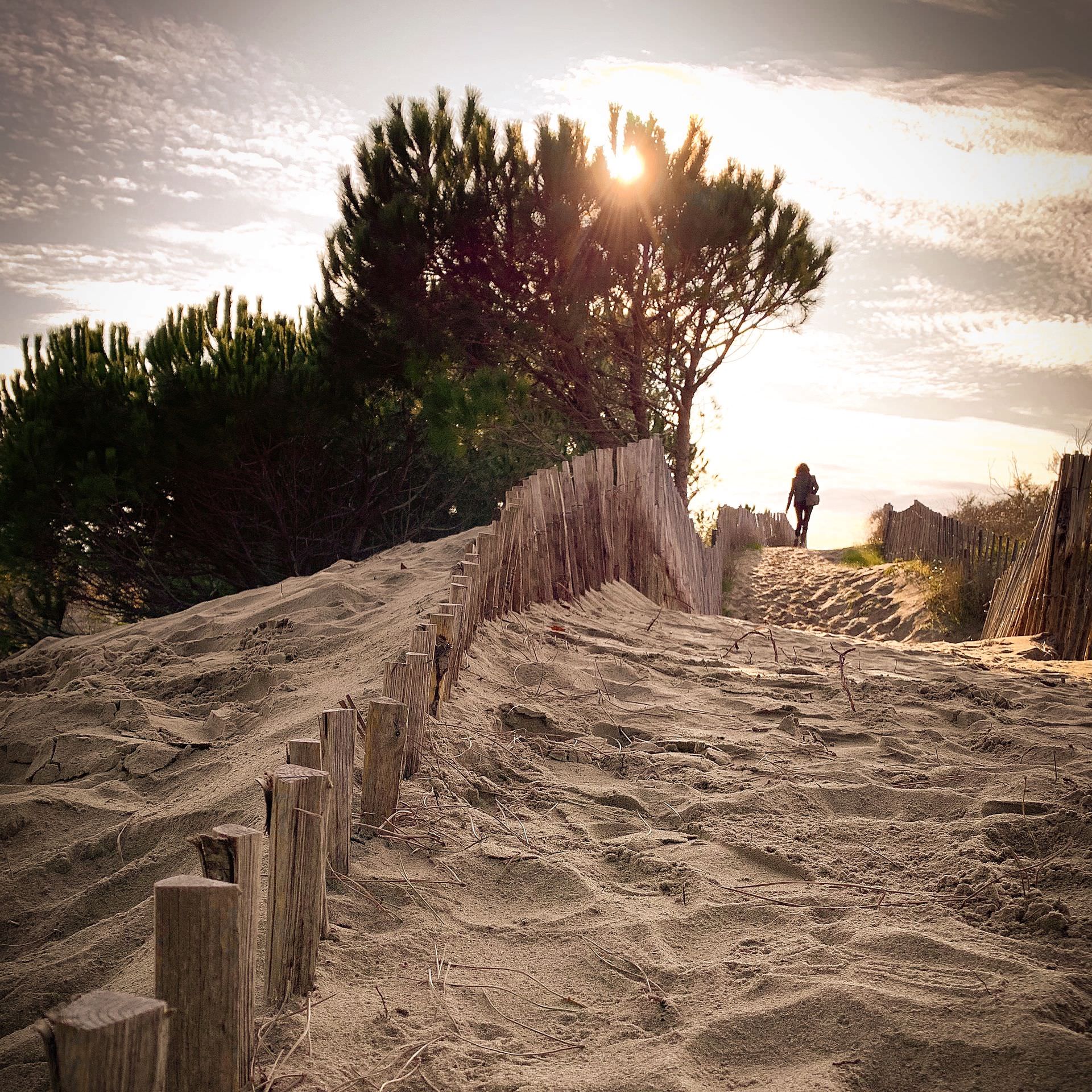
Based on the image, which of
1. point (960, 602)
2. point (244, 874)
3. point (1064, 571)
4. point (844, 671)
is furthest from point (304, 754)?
point (960, 602)

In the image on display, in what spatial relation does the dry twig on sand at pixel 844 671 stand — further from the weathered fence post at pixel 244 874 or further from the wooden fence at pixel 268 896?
the weathered fence post at pixel 244 874

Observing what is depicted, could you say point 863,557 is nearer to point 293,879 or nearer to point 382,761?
point 382,761

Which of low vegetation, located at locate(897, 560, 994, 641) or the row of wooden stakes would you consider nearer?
the row of wooden stakes

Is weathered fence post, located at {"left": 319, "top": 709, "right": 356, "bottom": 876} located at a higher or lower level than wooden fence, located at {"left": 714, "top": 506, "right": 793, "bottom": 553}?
lower

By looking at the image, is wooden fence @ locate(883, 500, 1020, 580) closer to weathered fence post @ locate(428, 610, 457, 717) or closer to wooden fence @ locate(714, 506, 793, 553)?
wooden fence @ locate(714, 506, 793, 553)

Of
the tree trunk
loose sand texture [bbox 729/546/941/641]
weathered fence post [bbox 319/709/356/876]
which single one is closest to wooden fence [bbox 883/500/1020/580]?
loose sand texture [bbox 729/546/941/641]

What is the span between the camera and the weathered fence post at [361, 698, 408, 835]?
7.17ft

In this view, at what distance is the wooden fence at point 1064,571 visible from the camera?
528 centimetres

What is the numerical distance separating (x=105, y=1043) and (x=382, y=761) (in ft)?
3.92

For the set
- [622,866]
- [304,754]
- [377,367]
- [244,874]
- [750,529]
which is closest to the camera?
[244,874]

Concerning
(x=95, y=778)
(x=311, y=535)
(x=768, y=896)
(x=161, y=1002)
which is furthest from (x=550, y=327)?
(x=161, y=1002)

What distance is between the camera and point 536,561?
14.8ft

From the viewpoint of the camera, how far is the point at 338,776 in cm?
194

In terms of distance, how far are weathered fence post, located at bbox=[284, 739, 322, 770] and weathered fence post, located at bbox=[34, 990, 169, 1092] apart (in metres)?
0.67
